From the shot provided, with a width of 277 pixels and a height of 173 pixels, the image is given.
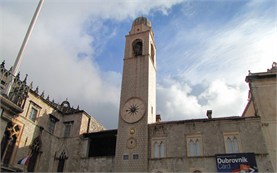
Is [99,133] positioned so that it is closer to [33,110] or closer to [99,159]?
A: [99,159]

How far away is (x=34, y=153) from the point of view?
79.7 ft

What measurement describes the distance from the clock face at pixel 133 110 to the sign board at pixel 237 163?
8283mm

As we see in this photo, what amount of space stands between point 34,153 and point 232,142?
18733mm

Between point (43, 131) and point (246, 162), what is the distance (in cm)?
1958

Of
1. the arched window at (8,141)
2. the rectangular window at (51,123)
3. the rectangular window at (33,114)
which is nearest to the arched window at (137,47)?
the rectangular window at (51,123)

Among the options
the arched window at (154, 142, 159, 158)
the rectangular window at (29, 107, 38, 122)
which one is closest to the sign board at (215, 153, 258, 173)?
the arched window at (154, 142, 159, 158)

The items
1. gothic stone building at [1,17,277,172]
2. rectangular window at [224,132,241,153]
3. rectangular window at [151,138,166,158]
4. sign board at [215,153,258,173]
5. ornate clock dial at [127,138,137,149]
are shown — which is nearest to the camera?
sign board at [215,153,258,173]

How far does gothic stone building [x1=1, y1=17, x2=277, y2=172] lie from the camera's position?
20.1 meters

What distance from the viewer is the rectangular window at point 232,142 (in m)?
20.4

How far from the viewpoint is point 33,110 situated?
2514cm

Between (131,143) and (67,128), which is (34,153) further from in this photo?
(131,143)

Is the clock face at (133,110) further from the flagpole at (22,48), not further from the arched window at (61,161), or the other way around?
the flagpole at (22,48)

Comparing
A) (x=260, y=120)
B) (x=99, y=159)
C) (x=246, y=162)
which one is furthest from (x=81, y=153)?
(x=260, y=120)

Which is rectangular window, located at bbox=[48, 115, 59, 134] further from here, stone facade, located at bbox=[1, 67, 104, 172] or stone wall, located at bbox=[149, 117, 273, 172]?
stone wall, located at bbox=[149, 117, 273, 172]
